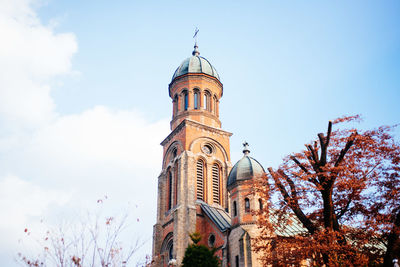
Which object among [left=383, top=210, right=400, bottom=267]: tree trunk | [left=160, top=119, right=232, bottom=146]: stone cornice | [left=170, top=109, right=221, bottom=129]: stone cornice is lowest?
[left=383, top=210, right=400, bottom=267]: tree trunk

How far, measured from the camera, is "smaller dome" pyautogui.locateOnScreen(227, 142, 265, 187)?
88.7 feet

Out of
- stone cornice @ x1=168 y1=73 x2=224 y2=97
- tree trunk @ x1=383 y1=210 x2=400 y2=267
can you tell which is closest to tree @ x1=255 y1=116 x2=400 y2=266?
tree trunk @ x1=383 y1=210 x2=400 y2=267

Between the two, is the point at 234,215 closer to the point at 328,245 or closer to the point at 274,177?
the point at 274,177

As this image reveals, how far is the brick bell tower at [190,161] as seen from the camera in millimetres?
29797

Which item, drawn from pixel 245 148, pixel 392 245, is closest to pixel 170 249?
pixel 245 148

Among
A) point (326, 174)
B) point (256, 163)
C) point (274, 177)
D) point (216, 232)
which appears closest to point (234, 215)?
point (216, 232)

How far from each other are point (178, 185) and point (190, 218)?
314 cm

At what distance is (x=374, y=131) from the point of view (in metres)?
15.3

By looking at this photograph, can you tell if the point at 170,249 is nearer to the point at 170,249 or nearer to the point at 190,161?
the point at 170,249

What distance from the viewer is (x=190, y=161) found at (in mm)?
31828

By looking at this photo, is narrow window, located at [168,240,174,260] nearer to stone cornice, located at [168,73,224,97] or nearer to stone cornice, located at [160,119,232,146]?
stone cornice, located at [160,119,232,146]

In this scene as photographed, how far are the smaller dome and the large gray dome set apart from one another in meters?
12.3

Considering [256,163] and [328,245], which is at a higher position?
[256,163]

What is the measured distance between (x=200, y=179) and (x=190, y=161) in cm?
175
